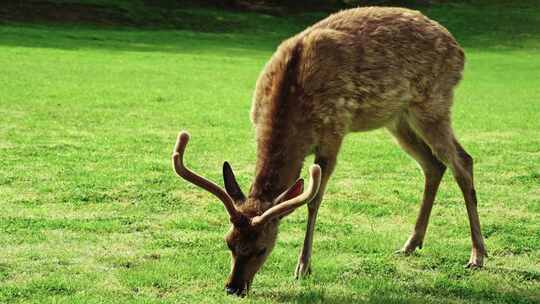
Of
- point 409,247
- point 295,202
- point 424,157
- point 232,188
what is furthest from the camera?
point 424,157

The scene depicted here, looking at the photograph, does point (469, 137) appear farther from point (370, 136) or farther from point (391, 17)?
point (391, 17)

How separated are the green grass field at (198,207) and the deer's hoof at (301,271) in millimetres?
69

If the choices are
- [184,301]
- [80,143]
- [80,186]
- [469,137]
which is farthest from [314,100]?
[469,137]

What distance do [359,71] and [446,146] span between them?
987 mm

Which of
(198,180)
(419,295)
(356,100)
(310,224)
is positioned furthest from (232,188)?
(419,295)

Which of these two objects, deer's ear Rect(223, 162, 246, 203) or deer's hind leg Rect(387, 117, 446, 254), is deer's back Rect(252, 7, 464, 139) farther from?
deer's ear Rect(223, 162, 246, 203)

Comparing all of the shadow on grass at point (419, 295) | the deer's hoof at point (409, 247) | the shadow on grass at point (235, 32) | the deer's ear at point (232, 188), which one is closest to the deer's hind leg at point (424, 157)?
the deer's hoof at point (409, 247)

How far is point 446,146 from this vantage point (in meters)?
7.23

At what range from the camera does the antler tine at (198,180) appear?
19.1ft

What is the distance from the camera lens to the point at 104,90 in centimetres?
1791

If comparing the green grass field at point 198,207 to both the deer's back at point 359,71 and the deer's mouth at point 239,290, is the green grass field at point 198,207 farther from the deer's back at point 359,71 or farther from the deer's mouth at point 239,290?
the deer's back at point 359,71

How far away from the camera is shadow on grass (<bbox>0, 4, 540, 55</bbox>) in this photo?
2953 cm

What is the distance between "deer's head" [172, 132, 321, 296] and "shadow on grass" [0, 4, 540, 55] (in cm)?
2236

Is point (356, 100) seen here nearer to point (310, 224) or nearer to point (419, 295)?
point (310, 224)
